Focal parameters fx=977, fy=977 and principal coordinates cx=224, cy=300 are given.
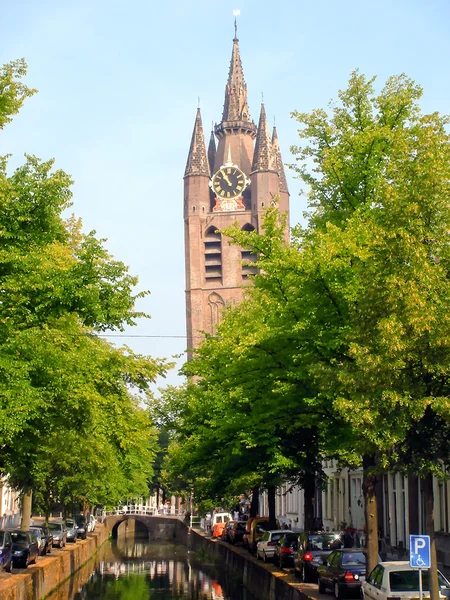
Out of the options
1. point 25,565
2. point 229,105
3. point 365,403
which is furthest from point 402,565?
point 229,105

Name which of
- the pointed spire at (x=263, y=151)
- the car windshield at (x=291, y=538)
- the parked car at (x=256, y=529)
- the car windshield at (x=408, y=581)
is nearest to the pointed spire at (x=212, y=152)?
the pointed spire at (x=263, y=151)

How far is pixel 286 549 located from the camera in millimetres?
34875

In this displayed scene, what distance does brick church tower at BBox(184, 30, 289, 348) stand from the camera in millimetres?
129250

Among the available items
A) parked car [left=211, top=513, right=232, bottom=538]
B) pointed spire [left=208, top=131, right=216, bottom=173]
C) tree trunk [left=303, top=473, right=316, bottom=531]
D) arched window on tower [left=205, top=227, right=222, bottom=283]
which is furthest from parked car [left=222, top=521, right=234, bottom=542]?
pointed spire [left=208, top=131, right=216, bottom=173]

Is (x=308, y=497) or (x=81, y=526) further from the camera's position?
(x=81, y=526)

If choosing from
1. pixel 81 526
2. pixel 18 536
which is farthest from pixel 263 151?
pixel 18 536

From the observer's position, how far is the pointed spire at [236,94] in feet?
455

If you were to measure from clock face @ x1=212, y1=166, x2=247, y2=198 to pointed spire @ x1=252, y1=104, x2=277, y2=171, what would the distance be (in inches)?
98.8

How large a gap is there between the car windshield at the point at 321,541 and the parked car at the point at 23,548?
9.68 m

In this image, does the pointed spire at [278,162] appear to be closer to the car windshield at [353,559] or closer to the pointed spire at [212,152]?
the pointed spire at [212,152]

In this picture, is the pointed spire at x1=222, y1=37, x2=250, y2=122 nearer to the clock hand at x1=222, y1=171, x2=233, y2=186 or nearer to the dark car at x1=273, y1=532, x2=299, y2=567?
the clock hand at x1=222, y1=171, x2=233, y2=186

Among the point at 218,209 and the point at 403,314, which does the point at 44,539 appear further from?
the point at 218,209

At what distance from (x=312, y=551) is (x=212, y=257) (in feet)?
336

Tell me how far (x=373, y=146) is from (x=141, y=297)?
717cm
